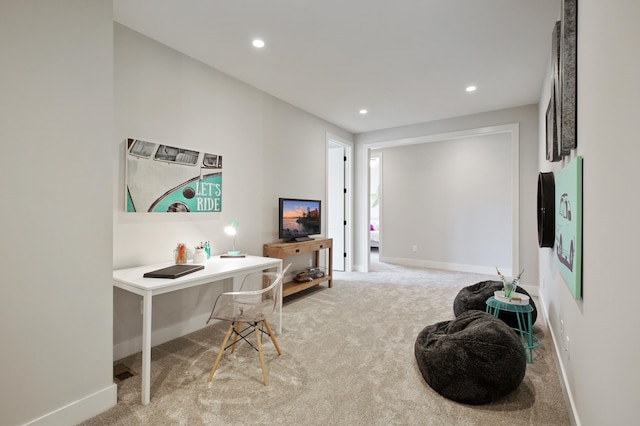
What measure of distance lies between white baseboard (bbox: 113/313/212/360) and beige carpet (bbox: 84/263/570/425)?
0.22 feet

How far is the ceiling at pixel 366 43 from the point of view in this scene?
228 cm

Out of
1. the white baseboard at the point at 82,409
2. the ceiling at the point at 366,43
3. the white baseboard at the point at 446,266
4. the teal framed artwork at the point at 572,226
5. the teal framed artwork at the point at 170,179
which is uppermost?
the ceiling at the point at 366,43

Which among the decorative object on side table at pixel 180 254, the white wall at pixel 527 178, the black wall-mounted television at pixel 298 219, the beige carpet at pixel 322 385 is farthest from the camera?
the white wall at pixel 527 178

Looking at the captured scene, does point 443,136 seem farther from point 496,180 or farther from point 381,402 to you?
point 381,402

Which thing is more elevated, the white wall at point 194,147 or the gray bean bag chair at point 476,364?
the white wall at point 194,147

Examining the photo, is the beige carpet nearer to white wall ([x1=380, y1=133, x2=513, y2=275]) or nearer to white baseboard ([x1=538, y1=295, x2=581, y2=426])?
white baseboard ([x1=538, y1=295, x2=581, y2=426])

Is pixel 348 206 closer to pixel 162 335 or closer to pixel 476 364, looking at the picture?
pixel 162 335

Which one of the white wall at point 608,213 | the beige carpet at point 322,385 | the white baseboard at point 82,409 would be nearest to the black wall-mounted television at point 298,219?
the beige carpet at point 322,385

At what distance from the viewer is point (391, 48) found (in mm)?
2803

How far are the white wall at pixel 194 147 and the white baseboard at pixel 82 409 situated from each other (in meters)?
0.65

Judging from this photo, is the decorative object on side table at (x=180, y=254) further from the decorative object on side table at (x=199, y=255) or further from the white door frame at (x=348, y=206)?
the white door frame at (x=348, y=206)

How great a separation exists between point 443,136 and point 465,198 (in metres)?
1.64

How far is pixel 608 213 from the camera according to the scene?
1115mm

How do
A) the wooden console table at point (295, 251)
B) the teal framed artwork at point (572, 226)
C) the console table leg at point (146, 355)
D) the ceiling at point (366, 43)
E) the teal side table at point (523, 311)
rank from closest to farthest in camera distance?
the teal framed artwork at point (572, 226) < the console table leg at point (146, 355) < the ceiling at point (366, 43) < the teal side table at point (523, 311) < the wooden console table at point (295, 251)
